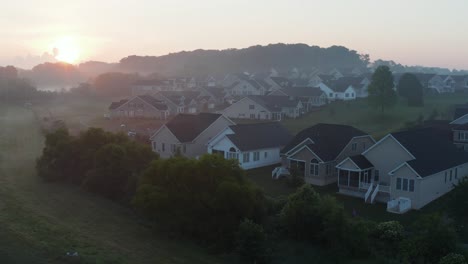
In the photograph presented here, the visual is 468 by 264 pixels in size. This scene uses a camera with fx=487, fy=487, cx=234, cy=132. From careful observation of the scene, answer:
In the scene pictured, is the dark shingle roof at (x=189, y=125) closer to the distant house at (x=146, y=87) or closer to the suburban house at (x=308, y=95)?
the suburban house at (x=308, y=95)

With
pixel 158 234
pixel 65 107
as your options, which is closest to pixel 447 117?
pixel 158 234

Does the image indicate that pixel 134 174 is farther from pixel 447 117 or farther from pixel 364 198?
pixel 447 117

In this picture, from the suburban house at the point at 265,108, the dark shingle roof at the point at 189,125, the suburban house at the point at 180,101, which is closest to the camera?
the dark shingle roof at the point at 189,125

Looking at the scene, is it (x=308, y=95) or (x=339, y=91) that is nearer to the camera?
(x=308, y=95)

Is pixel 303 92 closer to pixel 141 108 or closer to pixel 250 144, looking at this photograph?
pixel 141 108

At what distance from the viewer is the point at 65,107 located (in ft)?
269

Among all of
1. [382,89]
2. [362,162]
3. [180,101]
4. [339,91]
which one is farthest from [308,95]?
[362,162]

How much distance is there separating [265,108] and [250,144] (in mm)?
25260

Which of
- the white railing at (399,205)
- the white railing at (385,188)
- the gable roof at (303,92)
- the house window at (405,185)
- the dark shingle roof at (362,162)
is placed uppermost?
the gable roof at (303,92)

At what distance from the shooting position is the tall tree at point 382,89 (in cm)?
6028

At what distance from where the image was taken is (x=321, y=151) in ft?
110

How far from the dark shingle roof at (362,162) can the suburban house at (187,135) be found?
14959 mm

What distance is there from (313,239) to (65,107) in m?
68.6

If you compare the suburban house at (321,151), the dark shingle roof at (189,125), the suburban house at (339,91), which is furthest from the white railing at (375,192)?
the suburban house at (339,91)
